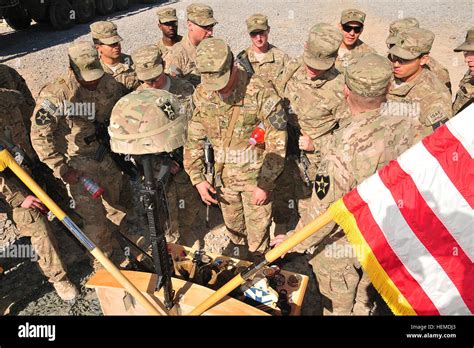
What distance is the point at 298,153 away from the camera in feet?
18.6

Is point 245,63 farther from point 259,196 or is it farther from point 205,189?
point 259,196

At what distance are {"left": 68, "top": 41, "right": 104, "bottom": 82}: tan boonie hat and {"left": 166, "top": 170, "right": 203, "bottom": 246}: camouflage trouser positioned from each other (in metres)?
1.75

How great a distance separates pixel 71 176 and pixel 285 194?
10.4 ft

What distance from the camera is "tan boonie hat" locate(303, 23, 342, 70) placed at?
4.70 metres

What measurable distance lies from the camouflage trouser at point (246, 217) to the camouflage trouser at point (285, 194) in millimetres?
1013

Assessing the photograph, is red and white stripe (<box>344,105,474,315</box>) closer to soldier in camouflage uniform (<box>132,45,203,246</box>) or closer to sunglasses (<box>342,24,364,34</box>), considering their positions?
soldier in camouflage uniform (<box>132,45,203,246</box>)

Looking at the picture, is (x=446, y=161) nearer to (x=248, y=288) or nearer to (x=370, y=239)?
(x=370, y=239)

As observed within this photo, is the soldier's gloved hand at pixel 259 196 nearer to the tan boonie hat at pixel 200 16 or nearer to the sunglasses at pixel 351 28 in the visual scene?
the tan boonie hat at pixel 200 16

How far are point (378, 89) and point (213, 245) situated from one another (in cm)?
385

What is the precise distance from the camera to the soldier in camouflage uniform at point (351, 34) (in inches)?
256

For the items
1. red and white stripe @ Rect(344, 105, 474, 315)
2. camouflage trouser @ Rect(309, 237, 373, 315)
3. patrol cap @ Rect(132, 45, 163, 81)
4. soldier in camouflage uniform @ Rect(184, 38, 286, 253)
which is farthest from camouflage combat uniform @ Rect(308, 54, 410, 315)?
patrol cap @ Rect(132, 45, 163, 81)

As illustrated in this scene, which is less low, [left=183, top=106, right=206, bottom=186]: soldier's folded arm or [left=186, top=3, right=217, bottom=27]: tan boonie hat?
[left=186, top=3, right=217, bottom=27]: tan boonie hat
